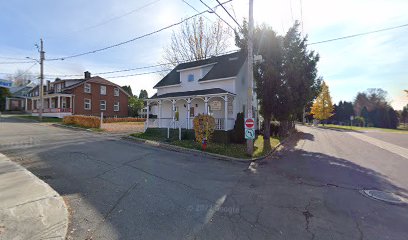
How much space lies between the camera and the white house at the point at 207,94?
17.4m

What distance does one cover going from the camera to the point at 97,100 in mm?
37438

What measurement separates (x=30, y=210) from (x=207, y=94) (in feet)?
43.2

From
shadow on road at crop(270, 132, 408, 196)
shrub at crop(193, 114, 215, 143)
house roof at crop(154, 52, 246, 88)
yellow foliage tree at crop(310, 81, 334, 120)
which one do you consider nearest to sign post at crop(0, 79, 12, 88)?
shrub at crop(193, 114, 215, 143)

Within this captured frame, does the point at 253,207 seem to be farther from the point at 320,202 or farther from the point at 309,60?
the point at 309,60

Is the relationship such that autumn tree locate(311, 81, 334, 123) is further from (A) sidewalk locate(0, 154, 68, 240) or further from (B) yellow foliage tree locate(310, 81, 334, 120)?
(A) sidewalk locate(0, 154, 68, 240)

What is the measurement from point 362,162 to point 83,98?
37064mm

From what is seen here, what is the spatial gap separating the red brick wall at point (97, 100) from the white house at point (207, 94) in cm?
1864

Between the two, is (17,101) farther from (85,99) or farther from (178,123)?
(178,123)

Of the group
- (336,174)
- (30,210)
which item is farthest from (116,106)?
(336,174)

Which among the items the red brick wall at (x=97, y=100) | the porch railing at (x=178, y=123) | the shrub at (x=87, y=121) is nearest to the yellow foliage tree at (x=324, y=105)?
the porch railing at (x=178, y=123)

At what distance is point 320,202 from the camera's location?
18.6ft

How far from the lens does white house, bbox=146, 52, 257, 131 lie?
57.1 feet

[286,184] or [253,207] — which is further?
[286,184]

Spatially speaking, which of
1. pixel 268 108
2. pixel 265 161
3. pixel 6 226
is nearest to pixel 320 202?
pixel 265 161
